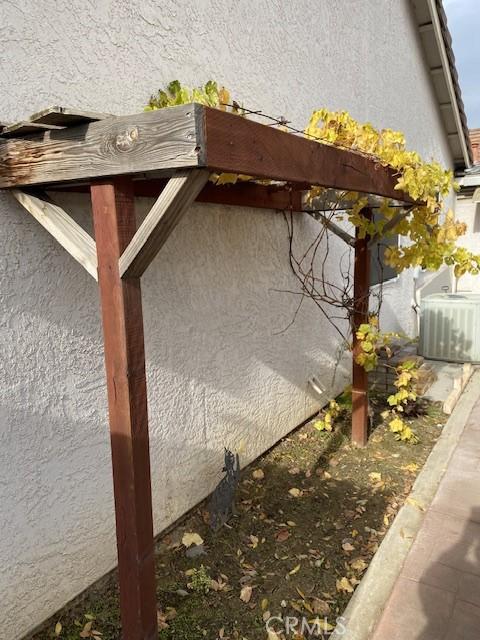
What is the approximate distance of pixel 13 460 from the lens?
218cm

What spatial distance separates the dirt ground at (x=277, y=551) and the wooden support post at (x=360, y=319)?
0.19 m

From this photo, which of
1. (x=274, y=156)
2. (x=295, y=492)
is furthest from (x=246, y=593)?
(x=274, y=156)

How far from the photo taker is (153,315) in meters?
2.92

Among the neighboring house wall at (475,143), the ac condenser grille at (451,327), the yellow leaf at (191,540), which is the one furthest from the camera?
the neighboring house wall at (475,143)

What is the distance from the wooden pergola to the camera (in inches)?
58.7

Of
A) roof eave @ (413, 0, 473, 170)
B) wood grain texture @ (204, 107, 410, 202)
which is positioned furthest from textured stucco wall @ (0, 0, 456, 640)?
roof eave @ (413, 0, 473, 170)

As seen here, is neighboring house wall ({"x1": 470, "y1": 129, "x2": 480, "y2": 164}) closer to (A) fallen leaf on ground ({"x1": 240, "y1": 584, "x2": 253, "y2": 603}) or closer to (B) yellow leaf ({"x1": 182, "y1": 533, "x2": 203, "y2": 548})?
(B) yellow leaf ({"x1": 182, "y1": 533, "x2": 203, "y2": 548})

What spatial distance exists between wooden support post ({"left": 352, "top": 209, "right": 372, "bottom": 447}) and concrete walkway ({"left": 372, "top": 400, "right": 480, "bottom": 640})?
3.05 feet

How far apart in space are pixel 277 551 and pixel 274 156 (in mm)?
2470

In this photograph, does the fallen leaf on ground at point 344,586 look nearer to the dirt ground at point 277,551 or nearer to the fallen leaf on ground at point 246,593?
the dirt ground at point 277,551

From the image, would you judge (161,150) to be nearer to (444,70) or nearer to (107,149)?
(107,149)

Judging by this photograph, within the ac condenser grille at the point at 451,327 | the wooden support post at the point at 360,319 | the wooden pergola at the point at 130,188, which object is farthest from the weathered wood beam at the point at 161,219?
the ac condenser grille at the point at 451,327

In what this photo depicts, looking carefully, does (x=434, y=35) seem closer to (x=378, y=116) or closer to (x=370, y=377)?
(x=378, y=116)

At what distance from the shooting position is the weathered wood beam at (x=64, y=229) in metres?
1.81
